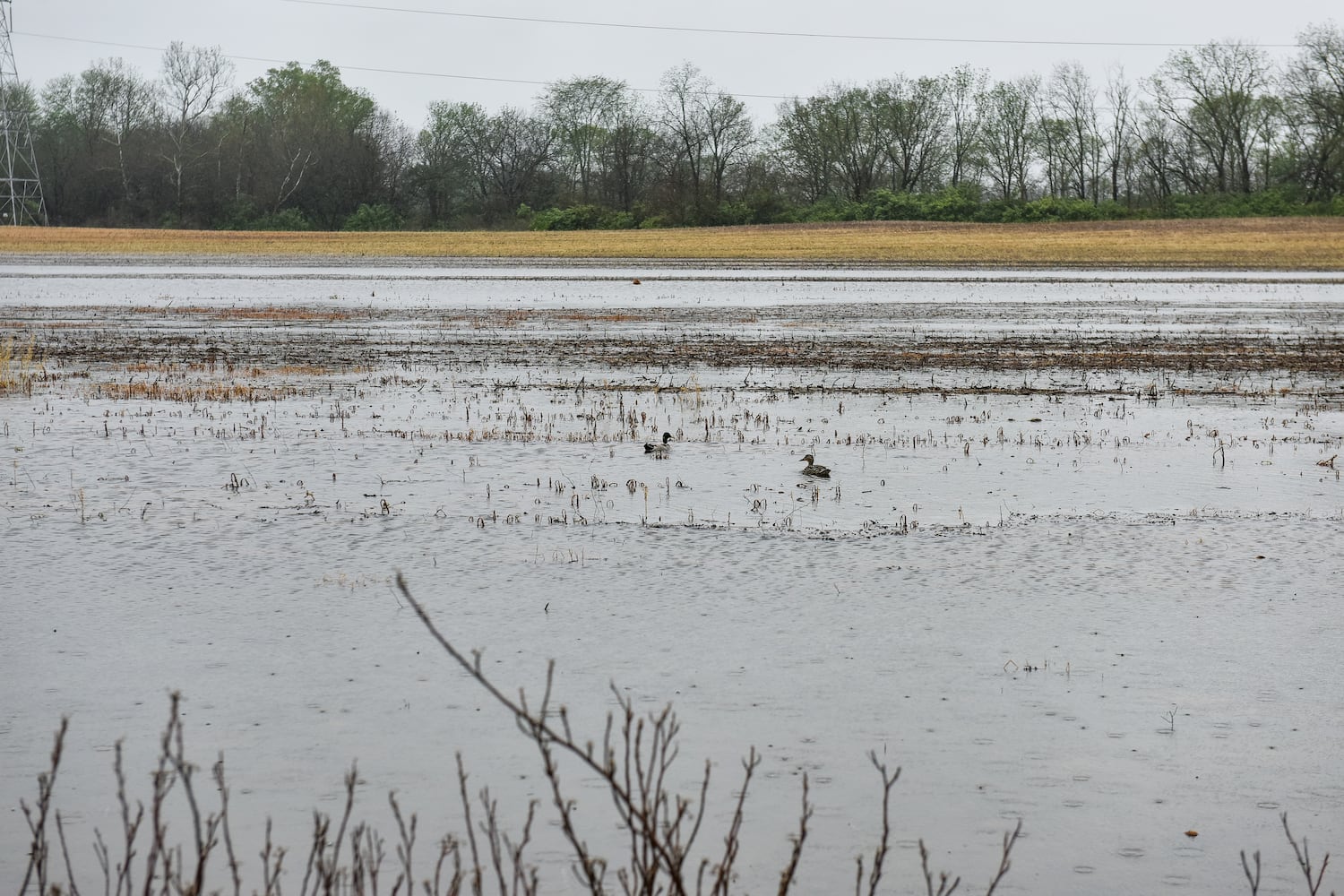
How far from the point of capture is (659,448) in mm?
12891

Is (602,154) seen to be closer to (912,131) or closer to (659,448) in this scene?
(912,131)

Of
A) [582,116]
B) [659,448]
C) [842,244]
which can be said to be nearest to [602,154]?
[582,116]

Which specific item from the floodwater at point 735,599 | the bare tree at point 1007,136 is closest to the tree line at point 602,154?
the bare tree at point 1007,136

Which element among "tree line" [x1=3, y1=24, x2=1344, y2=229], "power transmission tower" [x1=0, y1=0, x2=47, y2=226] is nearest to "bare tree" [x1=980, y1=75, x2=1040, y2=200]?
"tree line" [x1=3, y1=24, x2=1344, y2=229]

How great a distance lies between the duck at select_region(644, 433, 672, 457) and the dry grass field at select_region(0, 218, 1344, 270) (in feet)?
136

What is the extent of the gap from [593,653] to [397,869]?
2.48m

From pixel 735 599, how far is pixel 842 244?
57207 mm

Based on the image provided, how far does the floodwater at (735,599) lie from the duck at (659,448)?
141mm

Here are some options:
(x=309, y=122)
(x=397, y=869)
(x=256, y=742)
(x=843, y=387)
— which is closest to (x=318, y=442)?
(x=843, y=387)

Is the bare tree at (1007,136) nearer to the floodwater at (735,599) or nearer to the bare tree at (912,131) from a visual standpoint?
the bare tree at (912,131)

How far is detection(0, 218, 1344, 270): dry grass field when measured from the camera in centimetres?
5581

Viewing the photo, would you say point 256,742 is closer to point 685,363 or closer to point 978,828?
point 978,828

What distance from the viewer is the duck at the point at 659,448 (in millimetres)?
12742

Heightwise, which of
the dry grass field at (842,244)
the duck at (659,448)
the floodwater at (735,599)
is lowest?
the floodwater at (735,599)
